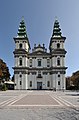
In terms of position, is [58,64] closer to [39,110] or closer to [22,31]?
[22,31]

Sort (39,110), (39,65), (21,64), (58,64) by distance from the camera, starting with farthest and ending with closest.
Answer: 1. (39,65)
2. (58,64)
3. (21,64)
4. (39,110)

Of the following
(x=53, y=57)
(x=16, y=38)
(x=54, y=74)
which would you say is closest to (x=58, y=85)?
(x=54, y=74)

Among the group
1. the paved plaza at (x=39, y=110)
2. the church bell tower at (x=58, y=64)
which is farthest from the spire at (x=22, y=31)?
the paved plaza at (x=39, y=110)

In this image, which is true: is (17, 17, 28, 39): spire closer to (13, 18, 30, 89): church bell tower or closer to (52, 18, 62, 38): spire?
(13, 18, 30, 89): church bell tower

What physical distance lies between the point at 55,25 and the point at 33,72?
21.1 meters

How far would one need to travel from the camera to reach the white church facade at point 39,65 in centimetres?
8050

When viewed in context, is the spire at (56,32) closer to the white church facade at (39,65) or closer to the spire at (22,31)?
the white church facade at (39,65)

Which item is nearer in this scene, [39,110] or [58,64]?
[39,110]

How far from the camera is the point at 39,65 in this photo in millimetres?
84062

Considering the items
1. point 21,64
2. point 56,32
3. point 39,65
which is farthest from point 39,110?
point 56,32

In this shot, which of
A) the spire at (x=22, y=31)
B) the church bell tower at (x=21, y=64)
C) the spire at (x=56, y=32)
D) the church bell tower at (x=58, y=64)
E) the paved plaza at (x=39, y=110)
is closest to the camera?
the paved plaza at (x=39, y=110)

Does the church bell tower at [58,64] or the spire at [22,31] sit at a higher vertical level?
the spire at [22,31]

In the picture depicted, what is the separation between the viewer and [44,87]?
269 feet

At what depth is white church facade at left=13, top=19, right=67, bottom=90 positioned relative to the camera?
80500 millimetres
